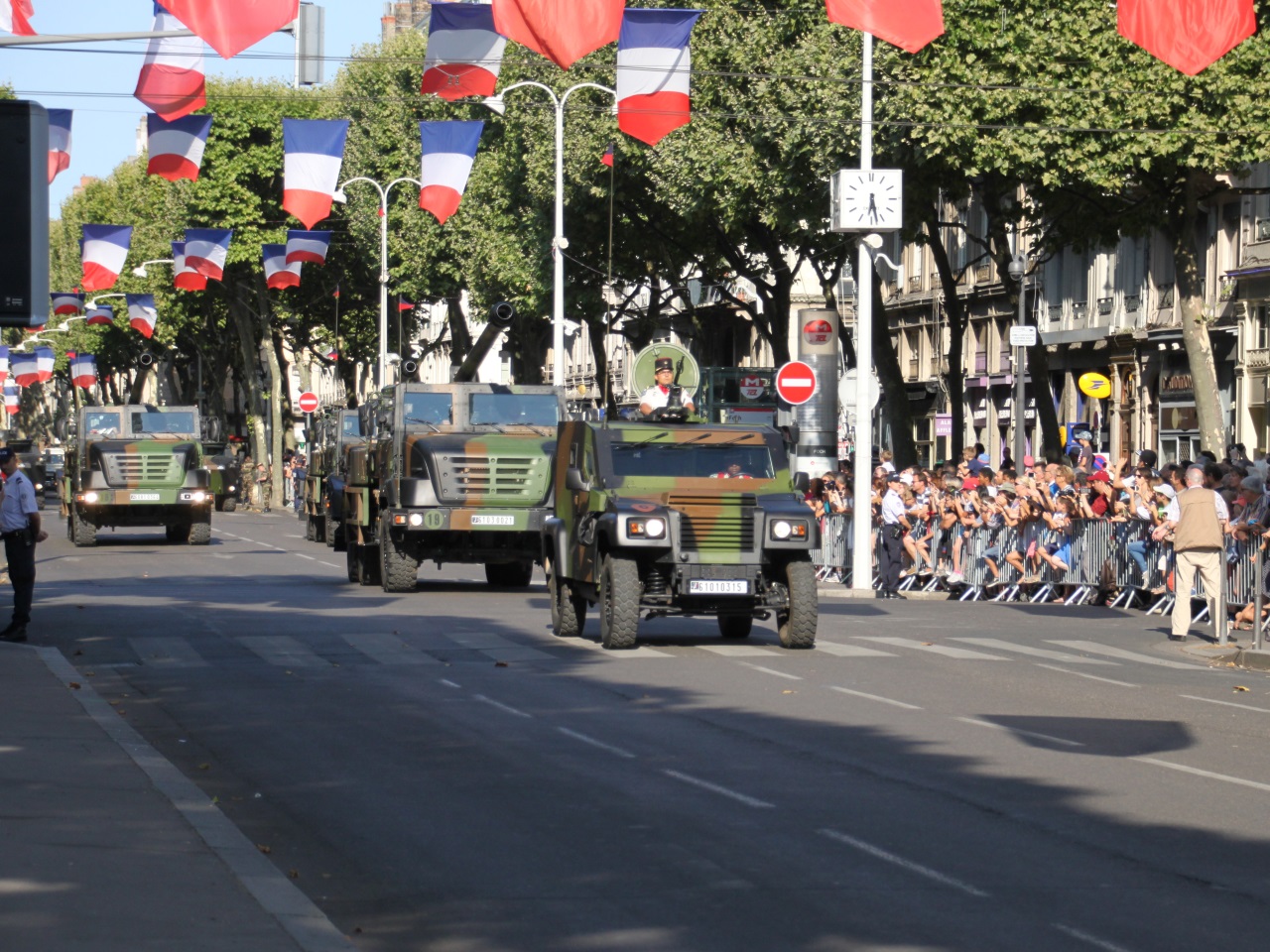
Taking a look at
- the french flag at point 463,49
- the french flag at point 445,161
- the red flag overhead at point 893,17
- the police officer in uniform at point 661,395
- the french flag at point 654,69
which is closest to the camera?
the police officer in uniform at point 661,395

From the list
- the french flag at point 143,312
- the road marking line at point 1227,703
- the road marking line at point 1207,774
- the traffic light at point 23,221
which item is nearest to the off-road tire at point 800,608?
the road marking line at point 1227,703

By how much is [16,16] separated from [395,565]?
327 inches

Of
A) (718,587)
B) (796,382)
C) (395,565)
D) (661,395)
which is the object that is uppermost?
(796,382)

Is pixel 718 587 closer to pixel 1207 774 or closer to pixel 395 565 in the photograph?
pixel 1207 774

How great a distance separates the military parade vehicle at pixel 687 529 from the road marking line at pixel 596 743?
578 centimetres

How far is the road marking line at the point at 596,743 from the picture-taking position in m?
12.6

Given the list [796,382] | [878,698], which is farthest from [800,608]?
[796,382]

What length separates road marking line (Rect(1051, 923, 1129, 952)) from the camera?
7.46m

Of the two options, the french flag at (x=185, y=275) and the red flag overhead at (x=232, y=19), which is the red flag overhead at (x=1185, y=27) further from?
the french flag at (x=185, y=275)

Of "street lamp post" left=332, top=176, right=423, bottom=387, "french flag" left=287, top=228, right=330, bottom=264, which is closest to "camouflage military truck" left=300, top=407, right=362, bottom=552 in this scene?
"french flag" left=287, top=228, right=330, bottom=264

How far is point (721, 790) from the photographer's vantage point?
11.2 meters

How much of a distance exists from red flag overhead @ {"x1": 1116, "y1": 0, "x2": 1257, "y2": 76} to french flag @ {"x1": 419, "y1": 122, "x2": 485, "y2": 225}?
51.3 ft

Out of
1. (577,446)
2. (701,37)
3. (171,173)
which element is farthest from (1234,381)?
(577,446)

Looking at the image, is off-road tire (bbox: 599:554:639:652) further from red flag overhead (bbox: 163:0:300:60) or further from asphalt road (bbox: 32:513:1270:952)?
red flag overhead (bbox: 163:0:300:60)
